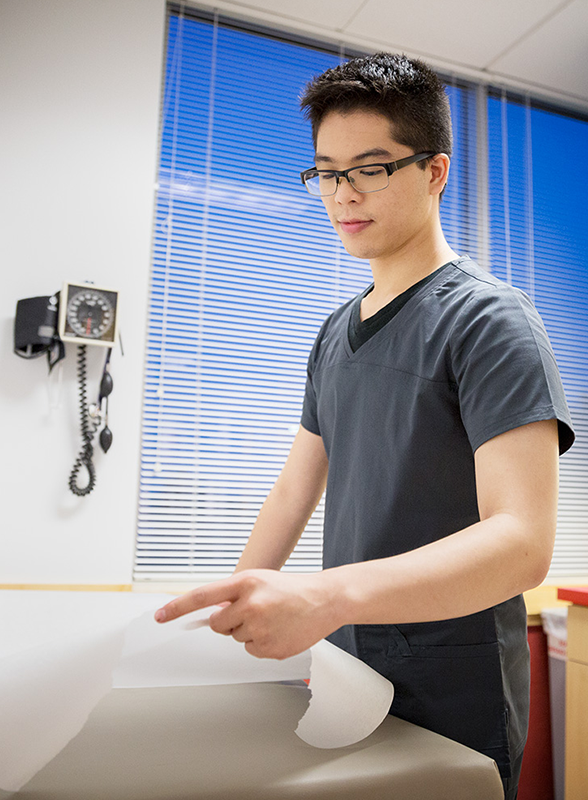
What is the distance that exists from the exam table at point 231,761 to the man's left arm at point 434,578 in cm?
10

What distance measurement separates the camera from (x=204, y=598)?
0.51m

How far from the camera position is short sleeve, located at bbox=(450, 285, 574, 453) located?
70 cm

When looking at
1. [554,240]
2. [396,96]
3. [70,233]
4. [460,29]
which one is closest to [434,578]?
[396,96]

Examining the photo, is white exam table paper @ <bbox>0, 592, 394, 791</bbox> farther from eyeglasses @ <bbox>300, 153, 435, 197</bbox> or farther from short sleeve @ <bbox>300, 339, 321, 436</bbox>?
eyeglasses @ <bbox>300, 153, 435, 197</bbox>

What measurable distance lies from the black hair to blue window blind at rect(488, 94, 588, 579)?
2.11 metres

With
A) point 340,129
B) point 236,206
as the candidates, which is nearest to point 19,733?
point 340,129

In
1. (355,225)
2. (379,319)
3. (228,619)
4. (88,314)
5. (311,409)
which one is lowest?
(228,619)

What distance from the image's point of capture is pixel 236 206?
254cm

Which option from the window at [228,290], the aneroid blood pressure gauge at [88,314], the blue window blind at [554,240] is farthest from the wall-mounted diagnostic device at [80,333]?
the blue window blind at [554,240]

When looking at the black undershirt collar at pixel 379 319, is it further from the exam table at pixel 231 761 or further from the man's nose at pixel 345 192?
the exam table at pixel 231 761

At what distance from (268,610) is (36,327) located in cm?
174

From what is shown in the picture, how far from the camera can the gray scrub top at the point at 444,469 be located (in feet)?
2.51

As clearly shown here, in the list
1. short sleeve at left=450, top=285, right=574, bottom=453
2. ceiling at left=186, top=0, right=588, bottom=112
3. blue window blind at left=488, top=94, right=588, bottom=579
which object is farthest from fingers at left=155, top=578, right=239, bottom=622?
blue window blind at left=488, top=94, right=588, bottom=579

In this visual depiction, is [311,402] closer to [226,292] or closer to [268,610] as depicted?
[268,610]
